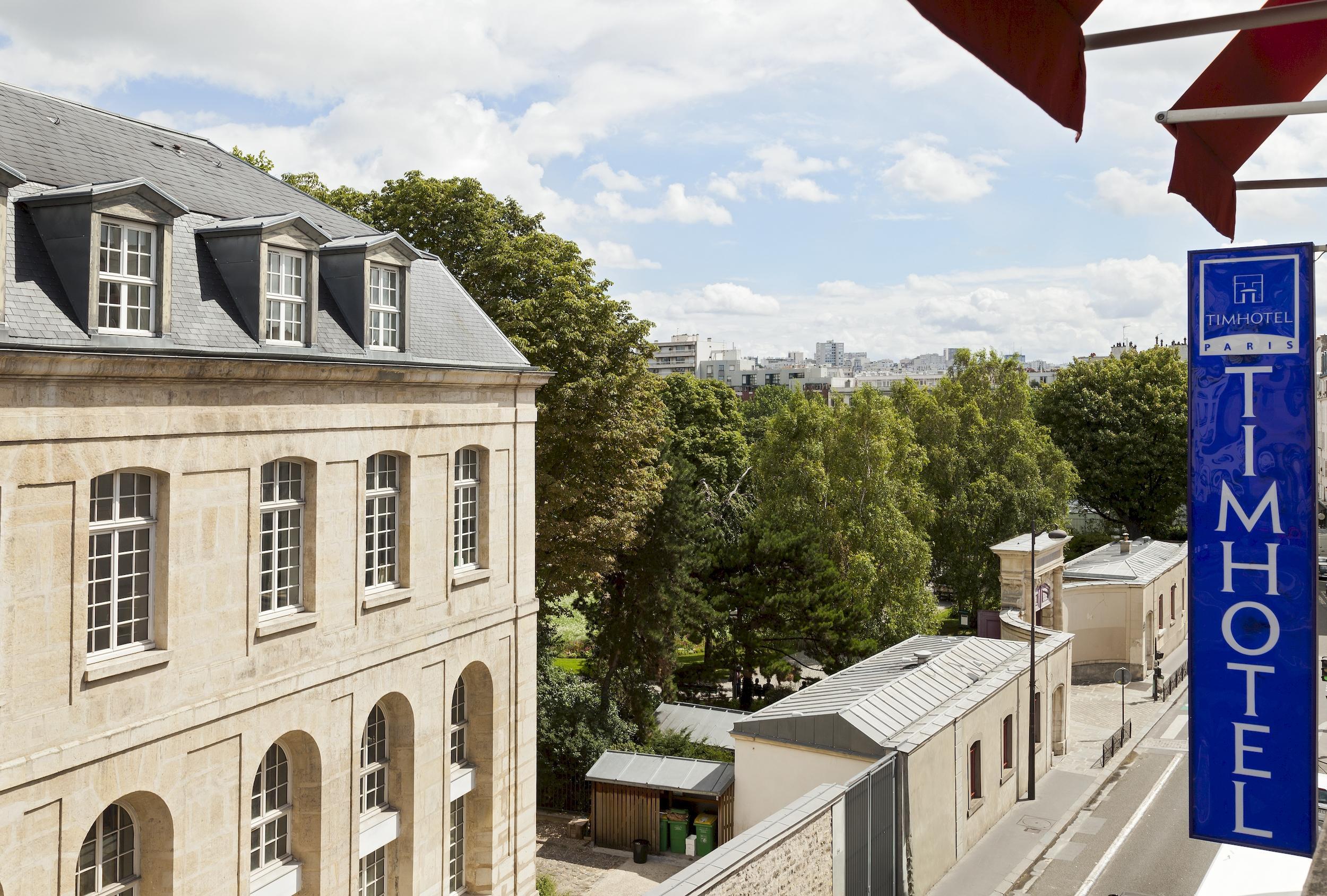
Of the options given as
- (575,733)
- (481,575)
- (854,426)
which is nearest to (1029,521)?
(854,426)

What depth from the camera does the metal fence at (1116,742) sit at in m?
32.0

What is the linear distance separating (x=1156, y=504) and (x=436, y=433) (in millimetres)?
52667

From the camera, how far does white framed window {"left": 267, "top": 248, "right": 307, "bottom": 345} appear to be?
16.3 metres

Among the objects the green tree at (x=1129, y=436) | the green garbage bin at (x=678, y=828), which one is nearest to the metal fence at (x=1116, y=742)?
the green garbage bin at (x=678, y=828)

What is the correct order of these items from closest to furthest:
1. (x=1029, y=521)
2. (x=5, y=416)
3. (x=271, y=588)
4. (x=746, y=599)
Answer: (x=5, y=416)
(x=271, y=588)
(x=746, y=599)
(x=1029, y=521)

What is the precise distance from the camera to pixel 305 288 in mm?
16891

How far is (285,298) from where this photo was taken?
16.5 meters

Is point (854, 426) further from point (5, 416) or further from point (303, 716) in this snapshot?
point (5, 416)

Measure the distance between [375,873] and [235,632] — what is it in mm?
6448

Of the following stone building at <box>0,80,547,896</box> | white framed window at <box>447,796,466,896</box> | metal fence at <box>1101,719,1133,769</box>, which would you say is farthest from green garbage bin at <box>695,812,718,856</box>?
metal fence at <box>1101,719,1133,769</box>

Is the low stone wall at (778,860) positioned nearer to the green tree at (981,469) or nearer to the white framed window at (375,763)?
the white framed window at (375,763)

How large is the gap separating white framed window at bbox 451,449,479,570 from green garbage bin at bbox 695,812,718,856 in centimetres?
955

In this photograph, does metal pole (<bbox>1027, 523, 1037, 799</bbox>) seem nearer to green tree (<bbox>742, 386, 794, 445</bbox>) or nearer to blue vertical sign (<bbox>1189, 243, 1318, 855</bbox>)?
blue vertical sign (<bbox>1189, 243, 1318, 855</bbox>)

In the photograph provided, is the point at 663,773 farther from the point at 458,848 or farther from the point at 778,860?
the point at 778,860
